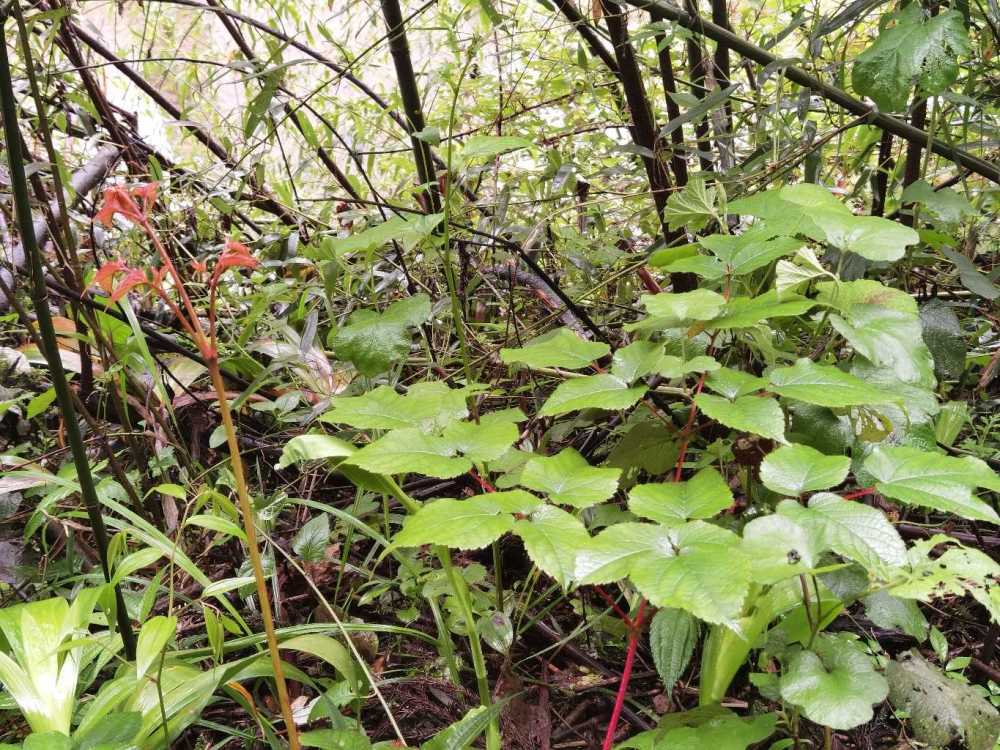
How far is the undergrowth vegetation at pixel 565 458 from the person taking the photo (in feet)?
1.82

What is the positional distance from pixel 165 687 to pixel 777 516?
609mm

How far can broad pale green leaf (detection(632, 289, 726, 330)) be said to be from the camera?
65 cm

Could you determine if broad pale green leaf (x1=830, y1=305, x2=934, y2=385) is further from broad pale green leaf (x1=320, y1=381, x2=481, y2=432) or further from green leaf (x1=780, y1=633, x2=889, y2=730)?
broad pale green leaf (x1=320, y1=381, x2=481, y2=432)

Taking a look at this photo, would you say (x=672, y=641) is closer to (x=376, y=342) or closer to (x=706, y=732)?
(x=706, y=732)

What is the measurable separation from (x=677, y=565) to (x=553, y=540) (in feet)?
0.29

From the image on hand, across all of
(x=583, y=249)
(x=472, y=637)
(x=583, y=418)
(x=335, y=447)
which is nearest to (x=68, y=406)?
(x=335, y=447)

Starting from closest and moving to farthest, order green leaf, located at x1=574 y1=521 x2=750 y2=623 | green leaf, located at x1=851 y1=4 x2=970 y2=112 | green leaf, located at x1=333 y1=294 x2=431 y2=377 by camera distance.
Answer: green leaf, located at x1=574 y1=521 x2=750 y2=623 → green leaf, located at x1=851 y1=4 x2=970 y2=112 → green leaf, located at x1=333 y1=294 x2=431 y2=377

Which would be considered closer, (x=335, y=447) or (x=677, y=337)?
(x=335, y=447)

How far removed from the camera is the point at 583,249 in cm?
130

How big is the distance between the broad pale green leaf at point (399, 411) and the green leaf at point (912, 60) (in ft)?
1.83

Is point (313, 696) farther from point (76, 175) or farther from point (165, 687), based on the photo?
point (76, 175)

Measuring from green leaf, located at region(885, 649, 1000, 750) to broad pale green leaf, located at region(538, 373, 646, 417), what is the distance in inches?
13.0

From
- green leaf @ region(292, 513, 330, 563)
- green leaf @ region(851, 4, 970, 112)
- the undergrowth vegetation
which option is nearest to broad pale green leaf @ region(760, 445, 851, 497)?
the undergrowth vegetation

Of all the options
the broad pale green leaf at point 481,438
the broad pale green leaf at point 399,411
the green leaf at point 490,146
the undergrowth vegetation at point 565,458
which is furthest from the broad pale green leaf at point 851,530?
the green leaf at point 490,146
